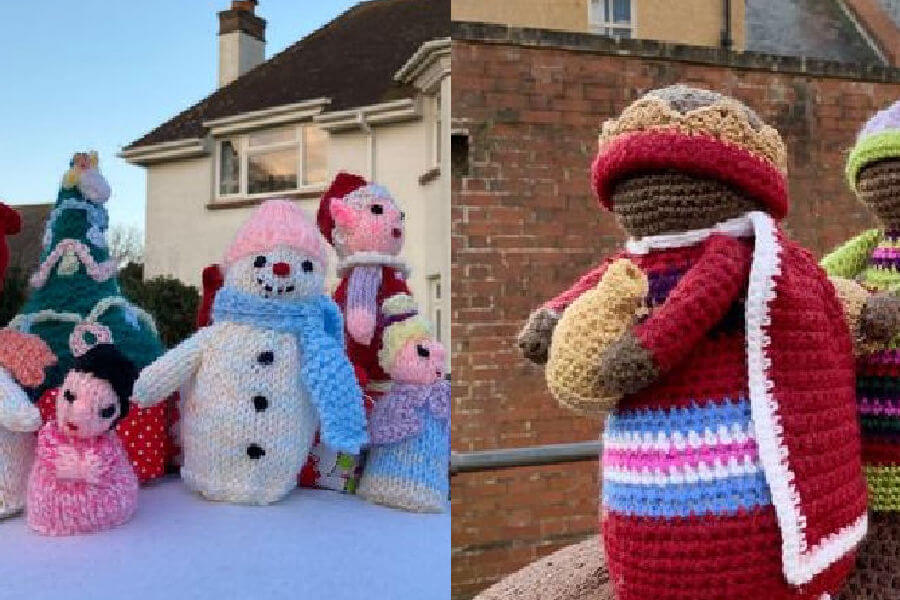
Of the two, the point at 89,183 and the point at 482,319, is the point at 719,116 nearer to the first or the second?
the point at 89,183

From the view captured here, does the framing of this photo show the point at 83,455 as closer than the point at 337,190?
Yes

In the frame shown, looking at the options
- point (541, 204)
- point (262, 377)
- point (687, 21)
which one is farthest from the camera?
point (687, 21)

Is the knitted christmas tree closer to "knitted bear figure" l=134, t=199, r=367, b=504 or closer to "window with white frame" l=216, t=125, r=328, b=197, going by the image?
"knitted bear figure" l=134, t=199, r=367, b=504

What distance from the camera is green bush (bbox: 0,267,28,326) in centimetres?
94

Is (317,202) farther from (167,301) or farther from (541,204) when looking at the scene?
(541,204)

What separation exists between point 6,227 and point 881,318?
2.61 feet

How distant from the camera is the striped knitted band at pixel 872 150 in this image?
765 mm

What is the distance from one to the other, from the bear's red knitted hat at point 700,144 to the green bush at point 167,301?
595 millimetres

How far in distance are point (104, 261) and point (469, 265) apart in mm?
968

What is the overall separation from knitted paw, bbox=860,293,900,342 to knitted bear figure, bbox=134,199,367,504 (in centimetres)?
50

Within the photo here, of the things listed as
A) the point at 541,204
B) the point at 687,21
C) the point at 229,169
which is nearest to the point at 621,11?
the point at 687,21

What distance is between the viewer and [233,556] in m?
0.77

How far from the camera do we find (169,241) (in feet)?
3.32

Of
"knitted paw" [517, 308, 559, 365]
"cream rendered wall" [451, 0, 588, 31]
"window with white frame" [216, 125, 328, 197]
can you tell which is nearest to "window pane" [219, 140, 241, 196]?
"window with white frame" [216, 125, 328, 197]
